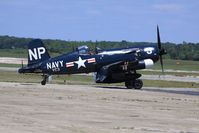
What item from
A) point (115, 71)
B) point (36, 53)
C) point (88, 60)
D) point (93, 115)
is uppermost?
point (36, 53)

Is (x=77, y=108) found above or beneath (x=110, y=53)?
beneath

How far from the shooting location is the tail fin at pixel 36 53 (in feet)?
126

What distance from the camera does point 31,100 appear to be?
944 inches

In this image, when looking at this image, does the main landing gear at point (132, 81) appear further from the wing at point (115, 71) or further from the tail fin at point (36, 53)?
the tail fin at point (36, 53)

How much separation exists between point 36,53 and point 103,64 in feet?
14.7

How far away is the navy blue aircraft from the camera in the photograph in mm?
37500

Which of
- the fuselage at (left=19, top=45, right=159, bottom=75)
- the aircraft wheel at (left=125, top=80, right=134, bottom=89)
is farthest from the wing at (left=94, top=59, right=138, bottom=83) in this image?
the aircraft wheel at (left=125, top=80, right=134, bottom=89)

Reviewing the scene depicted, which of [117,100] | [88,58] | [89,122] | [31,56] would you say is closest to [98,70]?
[88,58]

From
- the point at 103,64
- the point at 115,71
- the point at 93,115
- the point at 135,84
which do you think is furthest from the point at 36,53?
the point at 93,115

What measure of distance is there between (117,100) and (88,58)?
41.1 feet

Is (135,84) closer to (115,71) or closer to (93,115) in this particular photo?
(115,71)

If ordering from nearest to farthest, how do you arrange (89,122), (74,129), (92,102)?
(74,129), (89,122), (92,102)

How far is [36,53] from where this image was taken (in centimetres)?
3856

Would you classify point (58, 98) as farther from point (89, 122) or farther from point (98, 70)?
point (98, 70)
